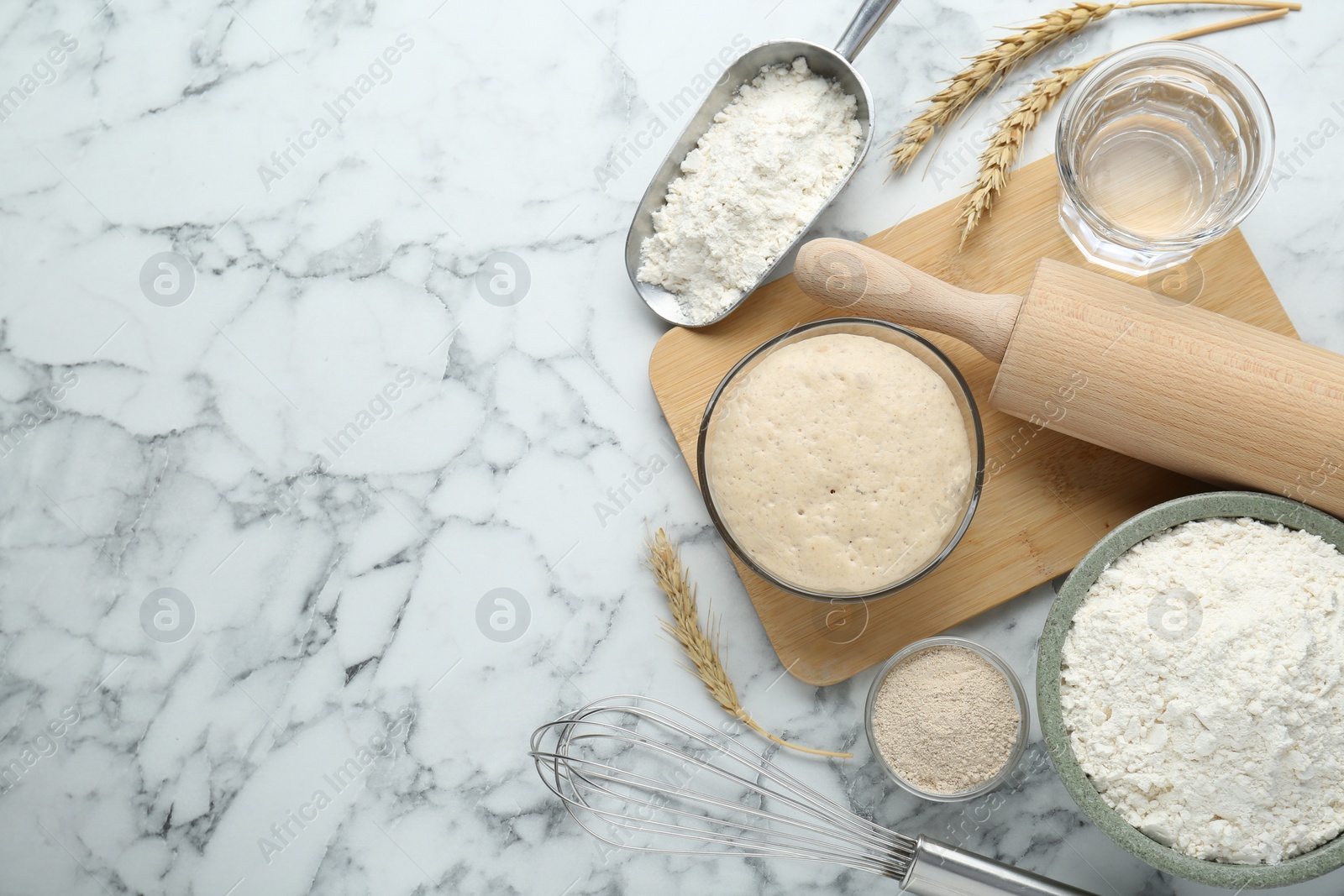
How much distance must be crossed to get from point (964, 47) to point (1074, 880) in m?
1.64

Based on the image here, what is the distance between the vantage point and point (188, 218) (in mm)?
1758

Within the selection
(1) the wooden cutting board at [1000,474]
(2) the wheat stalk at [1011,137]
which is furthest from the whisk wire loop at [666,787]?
(2) the wheat stalk at [1011,137]

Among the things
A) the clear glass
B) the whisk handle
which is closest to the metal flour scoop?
the clear glass

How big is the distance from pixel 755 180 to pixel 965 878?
1.28 meters

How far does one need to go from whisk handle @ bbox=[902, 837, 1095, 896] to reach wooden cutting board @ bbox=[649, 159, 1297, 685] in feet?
1.10

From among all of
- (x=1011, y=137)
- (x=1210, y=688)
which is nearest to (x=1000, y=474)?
(x=1210, y=688)

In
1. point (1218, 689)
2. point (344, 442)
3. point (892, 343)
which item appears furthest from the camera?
point (344, 442)

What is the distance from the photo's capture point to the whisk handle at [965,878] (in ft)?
4.75

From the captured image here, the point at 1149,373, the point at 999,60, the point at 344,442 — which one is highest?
the point at 999,60

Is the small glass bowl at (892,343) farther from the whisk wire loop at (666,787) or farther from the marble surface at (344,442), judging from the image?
the whisk wire loop at (666,787)

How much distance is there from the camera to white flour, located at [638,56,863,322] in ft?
4.94

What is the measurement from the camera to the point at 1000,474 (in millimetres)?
1550

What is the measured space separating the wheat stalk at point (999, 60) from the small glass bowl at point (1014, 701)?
901mm

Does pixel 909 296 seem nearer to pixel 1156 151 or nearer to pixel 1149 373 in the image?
pixel 1149 373
